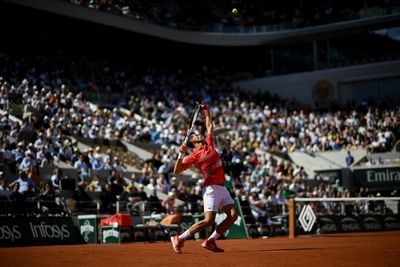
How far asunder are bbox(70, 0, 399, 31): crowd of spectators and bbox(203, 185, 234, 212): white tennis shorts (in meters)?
34.3

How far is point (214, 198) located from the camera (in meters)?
13.9

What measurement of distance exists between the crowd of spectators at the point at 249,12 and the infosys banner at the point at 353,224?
2155 centimetres

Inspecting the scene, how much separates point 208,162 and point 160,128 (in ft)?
74.9

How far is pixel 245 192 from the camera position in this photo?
30625 mm

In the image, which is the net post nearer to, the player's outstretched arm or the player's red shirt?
the player's red shirt

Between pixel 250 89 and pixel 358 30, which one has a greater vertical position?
pixel 358 30

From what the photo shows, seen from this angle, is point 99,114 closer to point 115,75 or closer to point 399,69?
point 115,75

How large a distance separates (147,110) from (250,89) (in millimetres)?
16573

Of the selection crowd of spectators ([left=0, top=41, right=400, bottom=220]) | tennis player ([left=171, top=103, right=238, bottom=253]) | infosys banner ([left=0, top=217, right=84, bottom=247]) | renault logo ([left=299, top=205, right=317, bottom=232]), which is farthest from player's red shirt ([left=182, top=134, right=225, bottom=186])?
renault logo ([left=299, top=205, right=317, bottom=232])

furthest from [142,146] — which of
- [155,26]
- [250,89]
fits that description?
[250,89]

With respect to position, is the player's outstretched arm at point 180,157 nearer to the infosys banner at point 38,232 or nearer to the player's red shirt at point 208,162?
the player's red shirt at point 208,162

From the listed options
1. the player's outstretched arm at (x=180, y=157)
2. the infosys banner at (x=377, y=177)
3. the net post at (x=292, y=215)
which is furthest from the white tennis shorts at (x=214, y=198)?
the infosys banner at (x=377, y=177)

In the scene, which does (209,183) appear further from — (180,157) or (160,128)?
(160,128)

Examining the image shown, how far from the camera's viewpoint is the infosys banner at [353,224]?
28.2m
